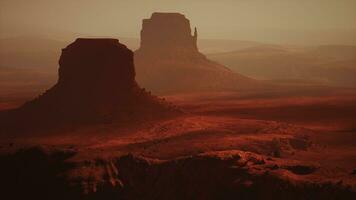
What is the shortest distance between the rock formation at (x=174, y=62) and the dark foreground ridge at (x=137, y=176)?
260 feet

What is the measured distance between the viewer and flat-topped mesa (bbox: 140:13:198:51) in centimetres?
11944

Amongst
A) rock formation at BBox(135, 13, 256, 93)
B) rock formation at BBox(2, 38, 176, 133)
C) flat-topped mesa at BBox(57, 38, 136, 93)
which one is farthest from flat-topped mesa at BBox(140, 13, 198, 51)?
flat-topped mesa at BBox(57, 38, 136, 93)

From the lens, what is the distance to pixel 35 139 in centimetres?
5212

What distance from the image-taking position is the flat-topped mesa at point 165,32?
392 feet

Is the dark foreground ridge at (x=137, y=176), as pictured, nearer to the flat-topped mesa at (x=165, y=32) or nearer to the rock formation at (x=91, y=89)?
the rock formation at (x=91, y=89)

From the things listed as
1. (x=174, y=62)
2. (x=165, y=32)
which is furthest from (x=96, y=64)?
(x=165, y=32)

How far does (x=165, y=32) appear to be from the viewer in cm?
11925

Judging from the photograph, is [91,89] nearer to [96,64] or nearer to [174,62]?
[96,64]

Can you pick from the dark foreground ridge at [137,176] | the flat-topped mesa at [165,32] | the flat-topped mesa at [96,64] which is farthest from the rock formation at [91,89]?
the flat-topped mesa at [165,32]

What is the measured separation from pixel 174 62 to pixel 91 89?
5804cm

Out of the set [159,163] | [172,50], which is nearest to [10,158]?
[159,163]

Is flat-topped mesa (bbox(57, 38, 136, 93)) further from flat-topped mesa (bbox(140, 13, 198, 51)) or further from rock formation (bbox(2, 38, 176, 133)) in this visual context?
flat-topped mesa (bbox(140, 13, 198, 51))

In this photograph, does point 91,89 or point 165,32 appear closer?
point 91,89

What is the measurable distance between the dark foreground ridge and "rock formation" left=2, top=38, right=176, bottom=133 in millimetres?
27400
